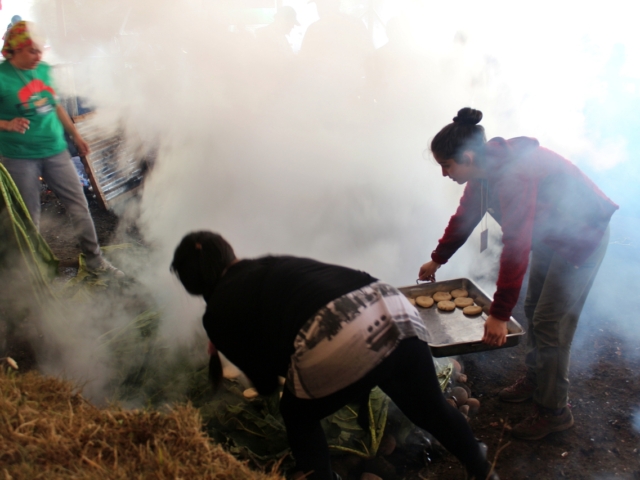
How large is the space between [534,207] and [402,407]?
1120 mm

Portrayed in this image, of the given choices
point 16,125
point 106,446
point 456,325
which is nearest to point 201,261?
point 106,446

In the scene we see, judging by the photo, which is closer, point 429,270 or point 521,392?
point 521,392

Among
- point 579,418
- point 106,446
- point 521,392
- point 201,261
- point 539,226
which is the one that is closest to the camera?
point 106,446

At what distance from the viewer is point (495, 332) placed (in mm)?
2385

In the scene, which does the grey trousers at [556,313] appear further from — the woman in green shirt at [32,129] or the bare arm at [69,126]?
the bare arm at [69,126]

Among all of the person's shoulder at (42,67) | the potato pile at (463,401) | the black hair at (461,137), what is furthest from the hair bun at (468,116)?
the person's shoulder at (42,67)

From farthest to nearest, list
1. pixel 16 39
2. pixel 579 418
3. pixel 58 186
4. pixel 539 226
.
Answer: pixel 58 186 → pixel 16 39 → pixel 579 418 → pixel 539 226

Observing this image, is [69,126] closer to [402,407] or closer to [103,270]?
[103,270]

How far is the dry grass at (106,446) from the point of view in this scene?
1.31m

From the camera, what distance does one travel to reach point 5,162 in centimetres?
370

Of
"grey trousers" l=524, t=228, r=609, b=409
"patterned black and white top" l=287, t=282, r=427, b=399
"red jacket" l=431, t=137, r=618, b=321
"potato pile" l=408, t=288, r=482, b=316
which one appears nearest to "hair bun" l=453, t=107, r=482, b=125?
"red jacket" l=431, t=137, r=618, b=321

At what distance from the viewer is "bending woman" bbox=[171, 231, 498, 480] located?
1696 millimetres

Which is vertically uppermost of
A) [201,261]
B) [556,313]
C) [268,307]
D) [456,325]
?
[201,261]

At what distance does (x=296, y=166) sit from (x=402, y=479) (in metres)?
3.35
